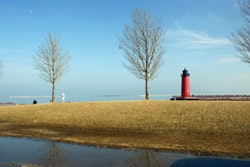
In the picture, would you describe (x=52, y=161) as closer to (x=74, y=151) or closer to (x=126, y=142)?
(x=74, y=151)

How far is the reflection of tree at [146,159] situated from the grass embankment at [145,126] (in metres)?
0.97

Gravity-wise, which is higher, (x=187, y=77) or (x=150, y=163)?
(x=187, y=77)

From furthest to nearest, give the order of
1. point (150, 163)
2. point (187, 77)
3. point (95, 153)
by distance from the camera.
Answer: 1. point (187, 77)
2. point (95, 153)
3. point (150, 163)

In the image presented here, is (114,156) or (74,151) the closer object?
(114,156)

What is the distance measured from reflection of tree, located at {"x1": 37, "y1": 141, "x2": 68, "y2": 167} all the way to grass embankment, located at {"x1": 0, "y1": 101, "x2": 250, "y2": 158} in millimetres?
1357

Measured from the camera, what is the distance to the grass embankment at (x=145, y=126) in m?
12.0

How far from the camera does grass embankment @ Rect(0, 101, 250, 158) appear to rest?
12.0 meters

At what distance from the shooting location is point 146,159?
9656 mm

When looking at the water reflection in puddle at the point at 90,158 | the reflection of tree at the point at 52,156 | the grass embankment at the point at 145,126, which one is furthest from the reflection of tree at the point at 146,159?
the reflection of tree at the point at 52,156

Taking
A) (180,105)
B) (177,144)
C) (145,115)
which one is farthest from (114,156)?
(180,105)

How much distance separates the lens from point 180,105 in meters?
21.0

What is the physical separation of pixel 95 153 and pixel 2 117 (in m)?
14.9

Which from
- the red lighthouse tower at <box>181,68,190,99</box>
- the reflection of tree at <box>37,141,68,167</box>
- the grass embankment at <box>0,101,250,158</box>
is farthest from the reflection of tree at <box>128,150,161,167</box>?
the red lighthouse tower at <box>181,68,190,99</box>

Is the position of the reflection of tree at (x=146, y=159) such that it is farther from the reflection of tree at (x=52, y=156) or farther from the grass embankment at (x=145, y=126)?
the reflection of tree at (x=52, y=156)
